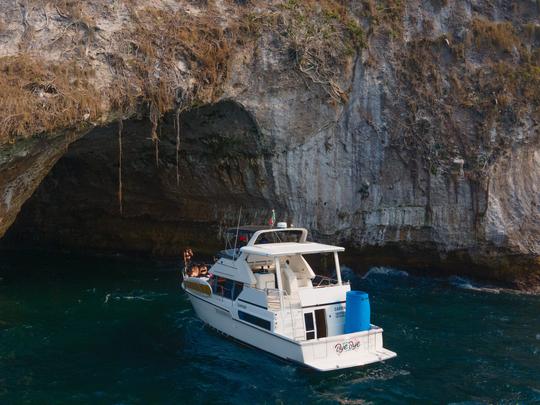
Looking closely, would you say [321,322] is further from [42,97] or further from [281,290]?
[42,97]

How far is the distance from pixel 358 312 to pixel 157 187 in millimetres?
15633

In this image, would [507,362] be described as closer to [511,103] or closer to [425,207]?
[425,207]

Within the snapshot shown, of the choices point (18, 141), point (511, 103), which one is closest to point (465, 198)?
point (511, 103)

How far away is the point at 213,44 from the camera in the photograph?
21.9 metres

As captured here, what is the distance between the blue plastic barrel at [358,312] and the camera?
15.0 m

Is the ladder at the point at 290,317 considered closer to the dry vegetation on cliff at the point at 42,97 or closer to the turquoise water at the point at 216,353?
the turquoise water at the point at 216,353

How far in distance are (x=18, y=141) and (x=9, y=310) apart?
242 inches

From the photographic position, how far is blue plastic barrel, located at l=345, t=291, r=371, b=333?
15023 millimetres

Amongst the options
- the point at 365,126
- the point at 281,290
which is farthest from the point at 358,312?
the point at 365,126

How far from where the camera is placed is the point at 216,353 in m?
16.0

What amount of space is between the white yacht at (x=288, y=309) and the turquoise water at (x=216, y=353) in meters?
0.50

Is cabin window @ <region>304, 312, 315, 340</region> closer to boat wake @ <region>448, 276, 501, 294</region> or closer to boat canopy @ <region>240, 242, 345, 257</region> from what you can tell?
boat canopy @ <region>240, 242, 345, 257</region>

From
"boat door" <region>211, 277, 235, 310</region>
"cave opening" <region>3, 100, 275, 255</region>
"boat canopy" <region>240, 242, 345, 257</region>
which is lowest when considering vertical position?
"boat door" <region>211, 277, 235, 310</region>

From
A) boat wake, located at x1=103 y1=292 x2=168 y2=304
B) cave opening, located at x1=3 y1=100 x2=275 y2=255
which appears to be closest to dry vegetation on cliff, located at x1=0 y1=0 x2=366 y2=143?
cave opening, located at x1=3 y1=100 x2=275 y2=255
